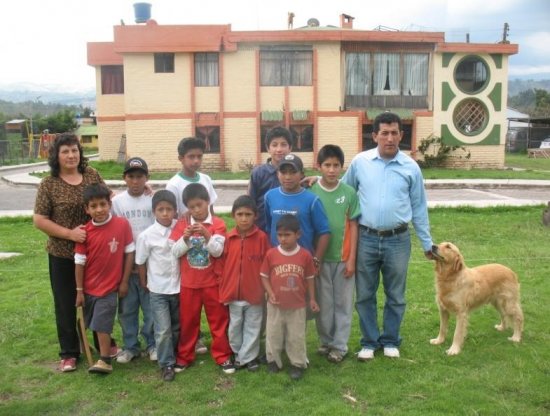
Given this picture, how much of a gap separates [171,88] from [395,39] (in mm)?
10104

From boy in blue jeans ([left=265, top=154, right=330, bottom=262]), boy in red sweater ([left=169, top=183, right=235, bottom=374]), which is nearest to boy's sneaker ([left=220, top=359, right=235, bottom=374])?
boy in red sweater ([left=169, top=183, right=235, bottom=374])

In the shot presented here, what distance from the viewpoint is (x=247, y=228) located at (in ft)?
14.0

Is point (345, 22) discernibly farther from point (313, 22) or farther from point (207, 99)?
point (207, 99)

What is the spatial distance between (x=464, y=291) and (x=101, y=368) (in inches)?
123

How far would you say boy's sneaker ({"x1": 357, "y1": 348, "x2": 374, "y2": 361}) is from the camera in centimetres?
459

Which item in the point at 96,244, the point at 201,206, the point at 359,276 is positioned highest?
the point at 201,206

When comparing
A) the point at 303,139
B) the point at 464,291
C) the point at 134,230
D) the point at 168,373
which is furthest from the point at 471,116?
the point at 168,373

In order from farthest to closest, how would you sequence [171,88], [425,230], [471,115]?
[471,115] → [171,88] → [425,230]

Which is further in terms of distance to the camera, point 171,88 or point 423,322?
point 171,88

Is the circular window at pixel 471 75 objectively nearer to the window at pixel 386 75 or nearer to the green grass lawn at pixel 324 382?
the window at pixel 386 75

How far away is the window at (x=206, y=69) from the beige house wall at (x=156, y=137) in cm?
186

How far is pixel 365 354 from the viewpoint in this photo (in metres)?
4.61

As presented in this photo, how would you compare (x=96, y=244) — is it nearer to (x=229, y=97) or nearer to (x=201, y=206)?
(x=201, y=206)

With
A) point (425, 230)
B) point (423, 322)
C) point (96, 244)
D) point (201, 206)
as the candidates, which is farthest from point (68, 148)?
point (423, 322)
